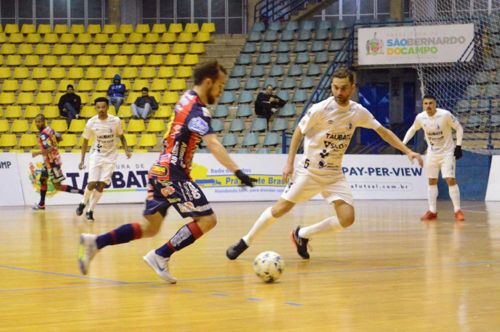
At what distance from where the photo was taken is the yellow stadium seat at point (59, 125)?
89.2 feet

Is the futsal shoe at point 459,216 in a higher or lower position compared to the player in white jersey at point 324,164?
lower

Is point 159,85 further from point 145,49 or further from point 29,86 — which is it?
point 29,86

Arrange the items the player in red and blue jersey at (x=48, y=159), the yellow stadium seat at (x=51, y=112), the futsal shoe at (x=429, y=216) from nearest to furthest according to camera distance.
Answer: the futsal shoe at (x=429, y=216) < the player in red and blue jersey at (x=48, y=159) < the yellow stadium seat at (x=51, y=112)

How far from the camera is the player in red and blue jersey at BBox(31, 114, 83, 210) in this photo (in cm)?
1948

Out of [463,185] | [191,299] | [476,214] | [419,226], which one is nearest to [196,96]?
[191,299]

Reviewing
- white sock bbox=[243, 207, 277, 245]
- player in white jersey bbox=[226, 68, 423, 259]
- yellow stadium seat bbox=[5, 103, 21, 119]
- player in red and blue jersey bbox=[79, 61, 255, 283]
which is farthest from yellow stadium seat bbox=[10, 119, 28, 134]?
player in red and blue jersey bbox=[79, 61, 255, 283]

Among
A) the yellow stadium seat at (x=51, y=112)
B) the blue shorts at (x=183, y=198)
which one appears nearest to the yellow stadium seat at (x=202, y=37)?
the yellow stadium seat at (x=51, y=112)

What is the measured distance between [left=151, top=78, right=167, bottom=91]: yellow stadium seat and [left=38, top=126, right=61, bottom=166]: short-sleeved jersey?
9.60 metres

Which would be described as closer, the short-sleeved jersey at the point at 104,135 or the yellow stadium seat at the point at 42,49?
the short-sleeved jersey at the point at 104,135

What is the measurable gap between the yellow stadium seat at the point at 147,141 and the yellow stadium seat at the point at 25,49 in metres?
6.65

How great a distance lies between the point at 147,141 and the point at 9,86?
18.3ft

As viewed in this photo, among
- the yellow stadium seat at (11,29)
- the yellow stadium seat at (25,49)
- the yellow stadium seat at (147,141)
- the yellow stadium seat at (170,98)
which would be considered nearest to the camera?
the yellow stadium seat at (147,141)

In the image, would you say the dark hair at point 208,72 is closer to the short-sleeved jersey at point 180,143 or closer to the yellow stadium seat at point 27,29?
the short-sleeved jersey at point 180,143

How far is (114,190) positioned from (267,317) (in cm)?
1659
